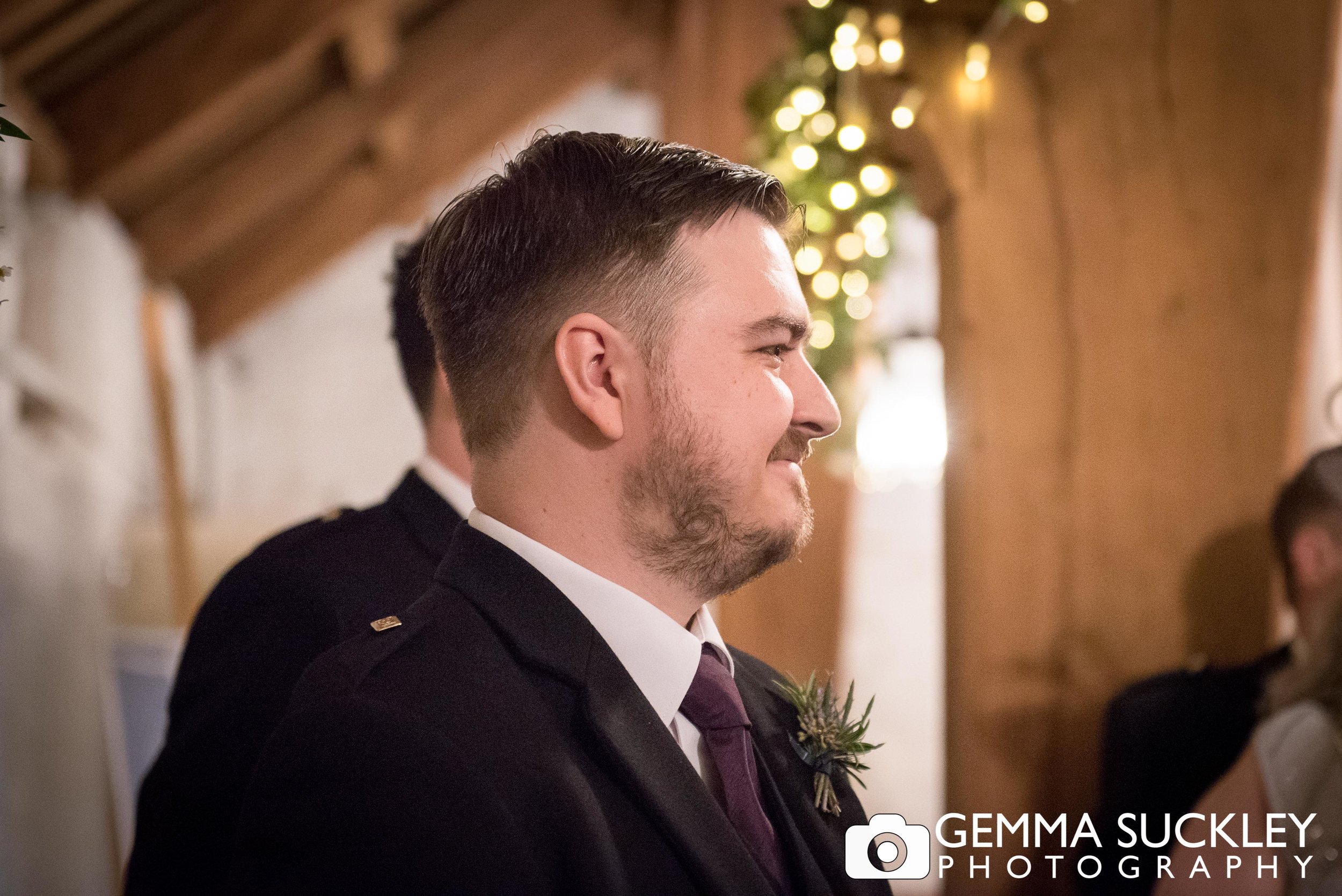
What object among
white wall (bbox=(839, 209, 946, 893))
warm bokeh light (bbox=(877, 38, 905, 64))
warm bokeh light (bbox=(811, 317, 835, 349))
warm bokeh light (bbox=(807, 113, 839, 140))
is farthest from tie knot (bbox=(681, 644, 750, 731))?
white wall (bbox=(839, 209, 946, 893))

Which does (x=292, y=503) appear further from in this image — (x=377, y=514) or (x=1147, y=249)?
(x=1147, y=249)

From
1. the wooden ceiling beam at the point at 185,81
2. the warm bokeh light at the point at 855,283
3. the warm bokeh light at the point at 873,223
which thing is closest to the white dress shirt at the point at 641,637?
the warm bokeh light at the point at 873,223

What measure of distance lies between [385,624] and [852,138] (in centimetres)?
122

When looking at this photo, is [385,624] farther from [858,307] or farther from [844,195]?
[858,307]

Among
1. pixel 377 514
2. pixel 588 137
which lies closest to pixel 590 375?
pixel 588 137

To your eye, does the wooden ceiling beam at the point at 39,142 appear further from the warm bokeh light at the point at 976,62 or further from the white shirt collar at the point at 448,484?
the warm bokeh light at the point at 976,62

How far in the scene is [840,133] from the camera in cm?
175

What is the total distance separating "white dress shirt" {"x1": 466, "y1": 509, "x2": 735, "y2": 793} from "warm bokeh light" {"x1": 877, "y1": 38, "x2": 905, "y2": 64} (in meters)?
1.09

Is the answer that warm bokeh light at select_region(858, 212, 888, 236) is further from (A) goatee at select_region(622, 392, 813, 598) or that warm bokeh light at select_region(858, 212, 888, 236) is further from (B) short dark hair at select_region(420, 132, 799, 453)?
(A) goatee at select_region(622, 392, 813, 598)

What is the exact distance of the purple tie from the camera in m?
0.79

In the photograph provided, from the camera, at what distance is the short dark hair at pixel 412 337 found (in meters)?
1.43

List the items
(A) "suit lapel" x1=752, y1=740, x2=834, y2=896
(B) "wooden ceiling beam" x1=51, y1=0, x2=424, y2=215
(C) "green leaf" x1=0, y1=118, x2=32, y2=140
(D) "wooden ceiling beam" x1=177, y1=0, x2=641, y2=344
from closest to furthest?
(C) "green leaf" x1=0, y1=118, x2=32, y2=140
(A) "suit lapel" x1=752, y1=740, x2=834, y2=896
(B) "wooden ceiling beam" x1=51, y1=0, x2=424, y2=215
(D) "wooden ceiling beam" x1=177, y1=0, x2=641, y2=344

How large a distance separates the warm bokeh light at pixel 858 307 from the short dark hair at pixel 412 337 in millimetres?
1423

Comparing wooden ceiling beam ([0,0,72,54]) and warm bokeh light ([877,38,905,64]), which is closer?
warm bokeh light ([877,38,905,64])
